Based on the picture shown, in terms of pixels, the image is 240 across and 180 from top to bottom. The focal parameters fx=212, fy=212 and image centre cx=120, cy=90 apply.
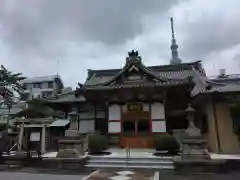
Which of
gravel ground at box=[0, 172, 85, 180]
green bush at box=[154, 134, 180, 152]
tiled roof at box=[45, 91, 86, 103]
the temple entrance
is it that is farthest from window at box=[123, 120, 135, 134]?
gravel ground at box=[0, 172, 85, 180]

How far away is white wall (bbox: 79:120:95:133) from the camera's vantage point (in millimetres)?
15875

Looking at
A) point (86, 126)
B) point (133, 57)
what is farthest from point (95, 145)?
point (133, 57)

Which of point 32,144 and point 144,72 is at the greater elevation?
point 144,72

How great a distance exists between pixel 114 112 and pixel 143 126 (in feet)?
7.51

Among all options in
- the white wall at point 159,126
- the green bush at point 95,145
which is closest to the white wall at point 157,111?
the white wall at point 159,126

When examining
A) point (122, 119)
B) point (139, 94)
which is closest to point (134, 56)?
point (139, 94)

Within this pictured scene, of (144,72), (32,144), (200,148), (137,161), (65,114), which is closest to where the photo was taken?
(200,148)

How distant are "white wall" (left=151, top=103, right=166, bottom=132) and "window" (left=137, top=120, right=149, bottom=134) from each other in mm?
487

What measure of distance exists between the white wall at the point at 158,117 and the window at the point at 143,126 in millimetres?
487

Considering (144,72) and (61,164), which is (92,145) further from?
(144,72)

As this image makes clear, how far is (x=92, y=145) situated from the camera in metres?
11.9

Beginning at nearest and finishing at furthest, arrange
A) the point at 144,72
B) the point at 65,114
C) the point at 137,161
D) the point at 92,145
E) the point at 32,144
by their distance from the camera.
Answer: the point at 137,161 → the point at 92,145 → the point at 32,144 → the point at 144,72 → the point at 65,114

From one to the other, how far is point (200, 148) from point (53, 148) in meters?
10.3

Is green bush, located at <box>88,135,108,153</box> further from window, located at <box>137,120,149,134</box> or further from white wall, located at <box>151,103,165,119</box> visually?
white wall, located at <box>151,103,165,119</box>
